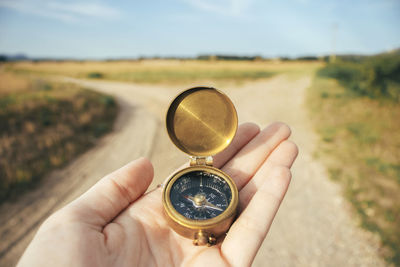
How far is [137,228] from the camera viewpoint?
105 inches

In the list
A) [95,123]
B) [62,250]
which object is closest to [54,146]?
[95,123]

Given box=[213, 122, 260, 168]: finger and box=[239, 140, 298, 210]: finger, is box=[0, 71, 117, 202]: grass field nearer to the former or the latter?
box=[213, 122, 260, 168]: finger

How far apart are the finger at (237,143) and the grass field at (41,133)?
5.50 meters

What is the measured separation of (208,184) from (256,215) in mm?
681

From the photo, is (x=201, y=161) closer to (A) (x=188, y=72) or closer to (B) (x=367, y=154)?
(B) (x=367, y=154)

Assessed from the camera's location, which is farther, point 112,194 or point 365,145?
point 365,145

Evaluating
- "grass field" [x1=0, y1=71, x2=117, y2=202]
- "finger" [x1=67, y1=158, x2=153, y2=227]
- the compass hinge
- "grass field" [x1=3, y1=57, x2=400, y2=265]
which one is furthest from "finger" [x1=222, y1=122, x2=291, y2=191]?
"grass field" [x1=0, y1=71, x2=117, y2=202]

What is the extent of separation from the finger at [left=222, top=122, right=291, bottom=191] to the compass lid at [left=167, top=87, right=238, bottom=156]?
573mm

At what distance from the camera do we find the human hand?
213 cm

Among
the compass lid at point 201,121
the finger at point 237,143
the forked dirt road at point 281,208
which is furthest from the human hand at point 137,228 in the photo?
the forked dirt road at point 281,208

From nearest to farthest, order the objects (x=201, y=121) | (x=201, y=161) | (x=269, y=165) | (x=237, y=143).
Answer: (x=201, y=121) < (x=201, y=161) < (x=269, y=165) < (x=237, y=143)

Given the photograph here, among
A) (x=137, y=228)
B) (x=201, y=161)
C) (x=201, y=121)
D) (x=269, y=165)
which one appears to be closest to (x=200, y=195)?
(x=201, y=161)

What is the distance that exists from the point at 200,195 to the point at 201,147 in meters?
0.68

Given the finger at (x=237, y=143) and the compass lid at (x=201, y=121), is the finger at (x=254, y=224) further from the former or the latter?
the finger at (x=237, y=143)
